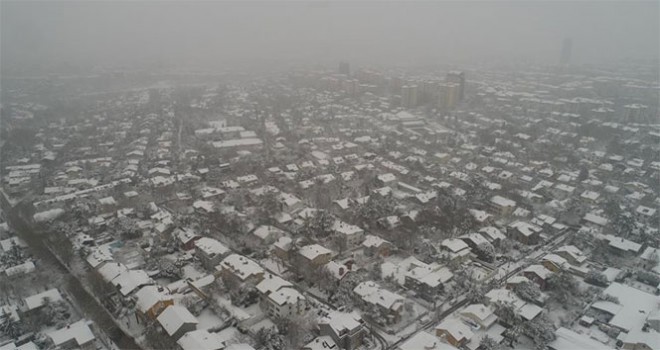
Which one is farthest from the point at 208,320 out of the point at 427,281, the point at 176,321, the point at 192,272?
the point at 427,281

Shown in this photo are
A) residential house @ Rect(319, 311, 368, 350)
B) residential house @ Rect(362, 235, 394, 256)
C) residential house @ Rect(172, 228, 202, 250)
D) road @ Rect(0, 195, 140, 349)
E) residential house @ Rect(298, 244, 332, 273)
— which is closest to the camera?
residential house @ Rect(319, 311, 368, 350)

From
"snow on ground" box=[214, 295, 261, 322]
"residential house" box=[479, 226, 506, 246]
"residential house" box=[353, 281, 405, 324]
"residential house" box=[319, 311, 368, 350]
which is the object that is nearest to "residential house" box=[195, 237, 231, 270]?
"snow on ground" box=[214, 295, 261, 322]

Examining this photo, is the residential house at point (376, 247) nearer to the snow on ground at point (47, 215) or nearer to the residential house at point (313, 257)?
the residential house at point (313, 257)

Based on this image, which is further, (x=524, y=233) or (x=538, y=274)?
(x=524, y=233)

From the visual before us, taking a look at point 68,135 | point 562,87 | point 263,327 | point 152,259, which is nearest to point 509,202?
point 263,327

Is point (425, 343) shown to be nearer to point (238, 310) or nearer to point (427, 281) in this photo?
point (427, 281)

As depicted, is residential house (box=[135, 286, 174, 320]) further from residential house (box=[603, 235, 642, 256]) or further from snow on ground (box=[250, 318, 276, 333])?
residential house (box=[603, 235, 642, 256])

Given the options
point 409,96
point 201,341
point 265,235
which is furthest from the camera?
point 409,96

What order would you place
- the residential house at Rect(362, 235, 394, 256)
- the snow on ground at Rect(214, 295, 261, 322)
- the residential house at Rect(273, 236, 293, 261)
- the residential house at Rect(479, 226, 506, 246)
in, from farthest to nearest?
the residential house at Rect(479, 226, 506, 246) → the residential house at Rect(362, 235, 394, 256) → the residential house at Rect(273, 236, 293, 261) → the snow on ground at Rect(214, 295, 261, 322)
